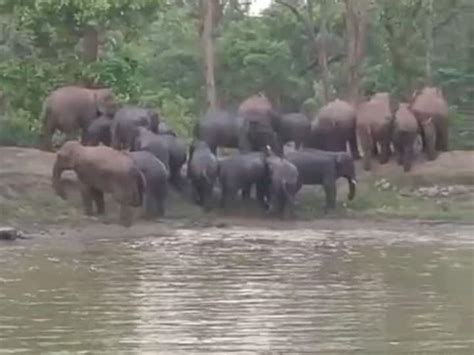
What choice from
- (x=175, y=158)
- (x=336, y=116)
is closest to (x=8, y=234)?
(x=175, y=158)

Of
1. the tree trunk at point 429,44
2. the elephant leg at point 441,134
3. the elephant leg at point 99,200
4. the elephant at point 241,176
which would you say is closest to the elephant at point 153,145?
the elephant at point 241,176

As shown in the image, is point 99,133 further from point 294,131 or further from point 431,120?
point 431,120

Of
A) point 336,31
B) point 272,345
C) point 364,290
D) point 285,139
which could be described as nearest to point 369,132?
point 285,139

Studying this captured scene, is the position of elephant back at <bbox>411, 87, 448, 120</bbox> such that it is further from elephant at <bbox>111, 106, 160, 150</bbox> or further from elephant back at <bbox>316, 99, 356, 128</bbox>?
elephant at <bbox>111, 106, 160, 150</bbox>

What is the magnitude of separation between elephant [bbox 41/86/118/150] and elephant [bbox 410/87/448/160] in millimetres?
4454

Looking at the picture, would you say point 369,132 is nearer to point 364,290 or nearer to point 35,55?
point 35,55

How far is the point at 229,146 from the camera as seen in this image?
21.1m

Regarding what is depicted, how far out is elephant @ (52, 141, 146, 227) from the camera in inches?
710

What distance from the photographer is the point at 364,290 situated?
12.1 m

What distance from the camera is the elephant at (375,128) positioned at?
21.3 meters

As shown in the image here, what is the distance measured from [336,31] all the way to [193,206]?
814 inches

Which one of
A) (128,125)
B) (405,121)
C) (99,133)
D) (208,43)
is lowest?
(99,133)

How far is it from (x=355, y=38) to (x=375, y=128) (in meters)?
7.48

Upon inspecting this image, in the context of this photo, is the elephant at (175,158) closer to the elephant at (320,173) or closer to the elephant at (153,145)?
the elephant at (153,145)
